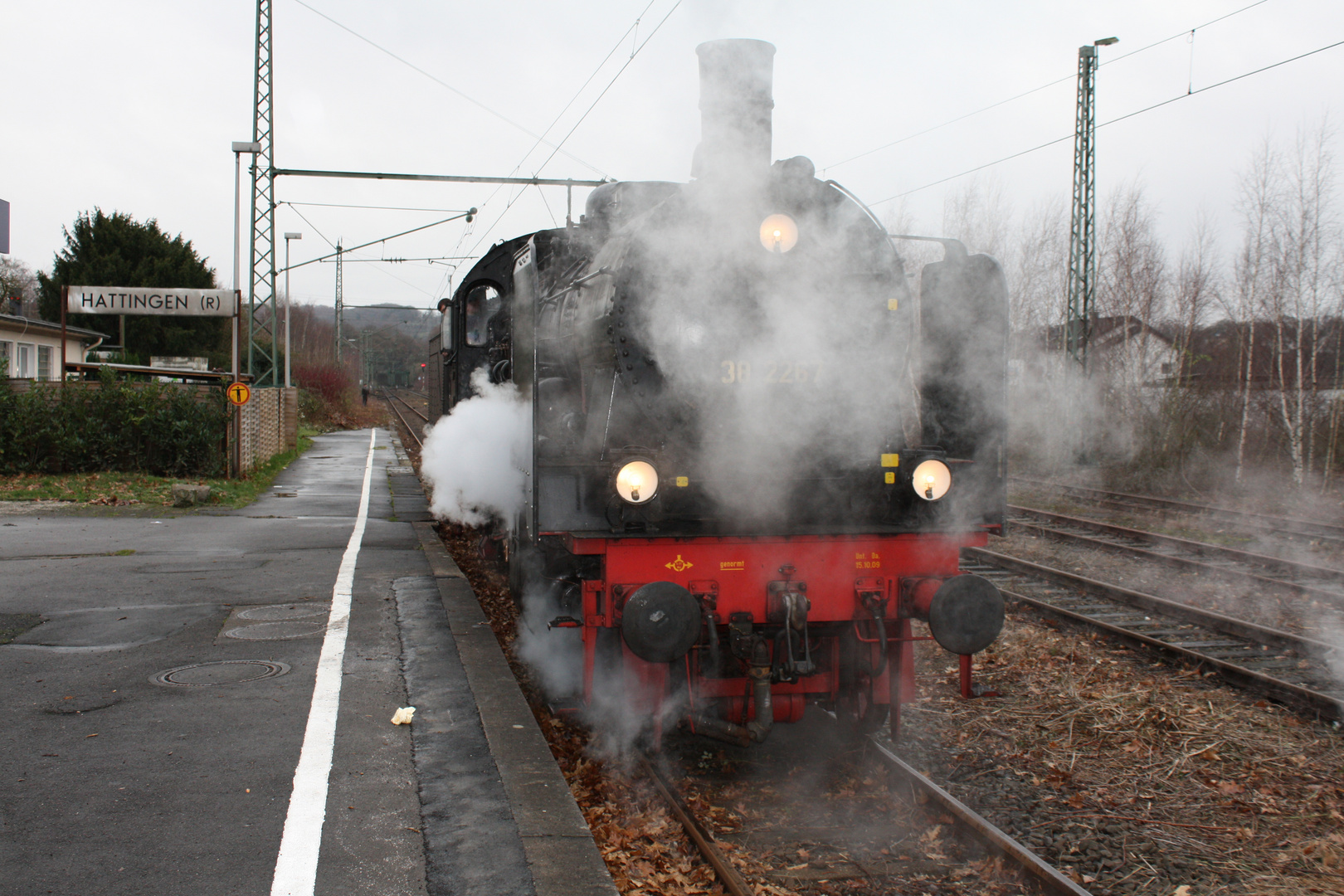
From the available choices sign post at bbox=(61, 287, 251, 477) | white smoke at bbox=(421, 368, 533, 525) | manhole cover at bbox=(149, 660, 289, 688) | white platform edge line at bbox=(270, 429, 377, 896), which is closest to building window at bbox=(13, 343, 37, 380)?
sign post at bbox=(61, 287, 251, 477)

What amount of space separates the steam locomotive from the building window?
22.8 meters

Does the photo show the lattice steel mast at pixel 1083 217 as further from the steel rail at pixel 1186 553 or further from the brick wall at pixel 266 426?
the brick wall at pixel 266 426

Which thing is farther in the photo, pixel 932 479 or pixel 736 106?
pixel 736 106

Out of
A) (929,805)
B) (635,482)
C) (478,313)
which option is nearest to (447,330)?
(478,313)

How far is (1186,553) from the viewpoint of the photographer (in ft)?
31.3

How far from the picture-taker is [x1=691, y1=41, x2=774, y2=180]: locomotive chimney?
4379 millimetres

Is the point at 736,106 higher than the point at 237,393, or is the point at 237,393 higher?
the point at 736,106

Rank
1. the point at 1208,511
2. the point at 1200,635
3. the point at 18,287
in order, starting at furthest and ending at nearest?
the point at 18,287 < the point at 1208,511 < the point at 1200,635

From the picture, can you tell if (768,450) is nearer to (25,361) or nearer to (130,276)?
(25,361)

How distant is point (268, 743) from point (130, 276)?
29666mm

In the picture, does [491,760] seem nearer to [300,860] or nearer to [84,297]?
[300,860]

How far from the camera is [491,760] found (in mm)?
3963

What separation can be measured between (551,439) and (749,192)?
159 cm

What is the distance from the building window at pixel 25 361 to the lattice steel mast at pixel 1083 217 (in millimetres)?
23271
